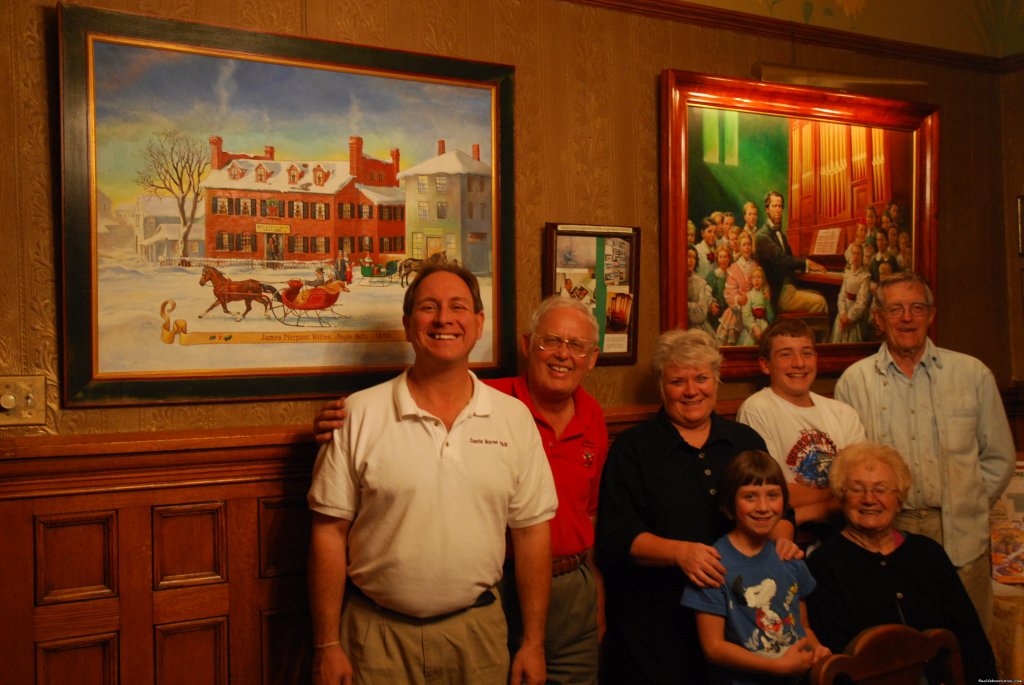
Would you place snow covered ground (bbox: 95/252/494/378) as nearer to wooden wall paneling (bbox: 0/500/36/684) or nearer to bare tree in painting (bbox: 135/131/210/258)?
bare tree in painting (bbox: 135/131/210/258)

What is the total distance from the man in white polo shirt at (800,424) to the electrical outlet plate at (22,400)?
204cm

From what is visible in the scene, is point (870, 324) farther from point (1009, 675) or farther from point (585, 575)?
point (585, 575)

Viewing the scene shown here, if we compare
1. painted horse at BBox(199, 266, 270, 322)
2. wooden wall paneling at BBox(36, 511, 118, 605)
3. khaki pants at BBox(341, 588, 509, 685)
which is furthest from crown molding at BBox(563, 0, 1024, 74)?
wooden wall paneling at BBox(36, 511, 118, 605)

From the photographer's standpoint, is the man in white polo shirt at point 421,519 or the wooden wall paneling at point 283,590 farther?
the wooden wall paneling at point 283,590

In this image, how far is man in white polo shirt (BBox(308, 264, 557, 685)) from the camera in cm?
195

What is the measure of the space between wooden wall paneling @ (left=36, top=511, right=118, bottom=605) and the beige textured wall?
26 cm

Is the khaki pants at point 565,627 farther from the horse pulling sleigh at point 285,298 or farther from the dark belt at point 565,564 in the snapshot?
the horse pulling sleigh at point 285,298

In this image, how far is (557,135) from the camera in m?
2.95

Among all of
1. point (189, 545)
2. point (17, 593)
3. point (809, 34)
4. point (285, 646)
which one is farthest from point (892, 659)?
point (809, 34)

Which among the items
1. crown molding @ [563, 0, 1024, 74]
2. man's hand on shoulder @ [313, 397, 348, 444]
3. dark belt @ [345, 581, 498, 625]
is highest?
crown molding @ [563, 0, 1024, 74]

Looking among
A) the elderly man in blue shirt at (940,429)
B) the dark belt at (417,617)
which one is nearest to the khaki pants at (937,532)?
the elderly man in blue shirt at (940,429)

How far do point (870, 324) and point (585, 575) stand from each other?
191 centimetres

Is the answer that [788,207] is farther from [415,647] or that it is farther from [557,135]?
[415,647]

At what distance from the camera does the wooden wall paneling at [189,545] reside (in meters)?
2.26
